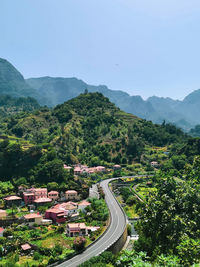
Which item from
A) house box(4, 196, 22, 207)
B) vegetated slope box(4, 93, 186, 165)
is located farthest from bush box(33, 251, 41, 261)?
vegetated slope box(4, 93, 186, 165)

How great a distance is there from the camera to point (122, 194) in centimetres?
7706

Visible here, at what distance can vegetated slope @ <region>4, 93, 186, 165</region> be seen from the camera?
407 feet

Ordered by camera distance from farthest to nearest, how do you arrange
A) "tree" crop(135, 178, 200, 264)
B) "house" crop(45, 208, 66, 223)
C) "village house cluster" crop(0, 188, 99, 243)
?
"house" crop(45, 208, 66, 223)
"village house cluster" crop(0, 188, 99, 243)
"tree" crop(135, 178, 200, 264)

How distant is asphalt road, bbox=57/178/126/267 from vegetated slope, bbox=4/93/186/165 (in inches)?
2128

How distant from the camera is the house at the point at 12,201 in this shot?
63.4 meters

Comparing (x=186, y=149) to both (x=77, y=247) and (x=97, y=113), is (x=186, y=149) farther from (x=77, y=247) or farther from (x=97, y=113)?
(x=77, y=247)

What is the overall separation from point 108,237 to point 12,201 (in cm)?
3379

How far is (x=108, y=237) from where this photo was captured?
1713 inches

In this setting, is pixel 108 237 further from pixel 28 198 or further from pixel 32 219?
pixel 28 198

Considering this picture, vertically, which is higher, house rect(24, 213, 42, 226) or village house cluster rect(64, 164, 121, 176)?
house rect(24, 213, 42, 226)

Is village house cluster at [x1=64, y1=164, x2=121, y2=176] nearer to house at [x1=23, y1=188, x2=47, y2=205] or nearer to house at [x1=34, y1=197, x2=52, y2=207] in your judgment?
house at [x1=23, y1=188, x2=47, y2=205]

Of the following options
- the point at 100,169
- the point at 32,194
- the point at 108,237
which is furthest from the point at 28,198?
the point at 100,169

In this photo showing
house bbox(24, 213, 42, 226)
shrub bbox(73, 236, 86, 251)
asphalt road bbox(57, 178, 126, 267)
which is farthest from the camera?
house bbox(24, 213, 42, 226)

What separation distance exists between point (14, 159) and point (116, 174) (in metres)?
45.6
